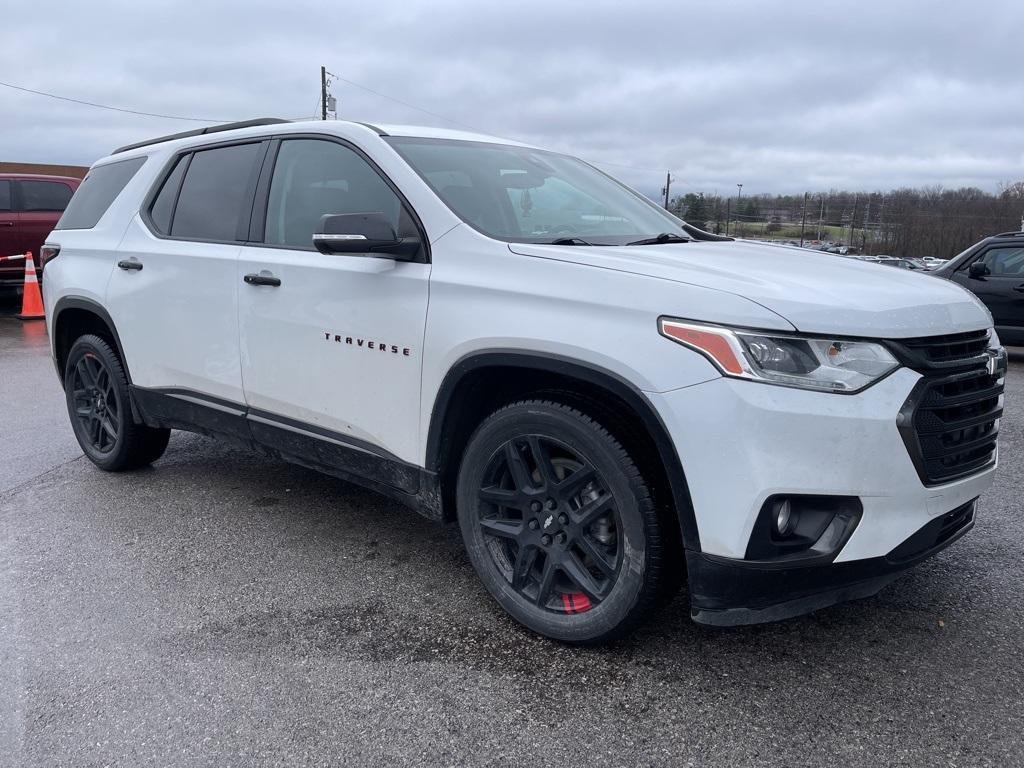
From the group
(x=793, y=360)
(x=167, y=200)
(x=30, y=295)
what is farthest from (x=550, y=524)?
(x=30, y=295)

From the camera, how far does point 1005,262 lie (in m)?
10.2

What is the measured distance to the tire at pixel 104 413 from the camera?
466 cm

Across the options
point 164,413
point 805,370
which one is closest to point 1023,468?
point 805,370

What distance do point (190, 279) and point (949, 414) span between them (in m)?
3.30

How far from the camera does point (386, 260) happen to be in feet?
10.4

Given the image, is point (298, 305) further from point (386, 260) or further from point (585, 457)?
point (585, 457)

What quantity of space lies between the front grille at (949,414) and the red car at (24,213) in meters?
13.5

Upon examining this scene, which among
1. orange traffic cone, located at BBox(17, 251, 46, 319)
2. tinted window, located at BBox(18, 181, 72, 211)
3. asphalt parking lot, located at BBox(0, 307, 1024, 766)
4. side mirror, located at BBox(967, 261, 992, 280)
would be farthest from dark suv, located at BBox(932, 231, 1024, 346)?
tinted window, located at BBox(18, 181, 72, 211)

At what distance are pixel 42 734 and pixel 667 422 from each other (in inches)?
80.7

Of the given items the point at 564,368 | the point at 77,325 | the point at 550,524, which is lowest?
the point at 550,524

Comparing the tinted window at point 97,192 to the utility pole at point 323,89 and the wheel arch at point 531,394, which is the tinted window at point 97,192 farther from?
the utility pole at point 323,89

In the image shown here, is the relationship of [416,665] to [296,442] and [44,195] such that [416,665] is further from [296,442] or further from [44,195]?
[44,195]

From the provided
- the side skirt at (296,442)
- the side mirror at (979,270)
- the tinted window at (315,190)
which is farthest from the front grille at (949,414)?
the side mirror at (979,270)

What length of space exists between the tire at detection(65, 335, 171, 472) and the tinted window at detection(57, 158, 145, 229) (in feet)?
2.40
